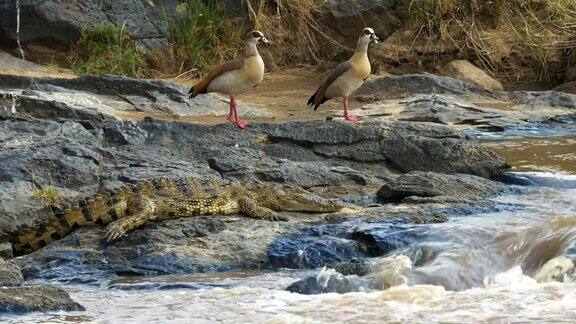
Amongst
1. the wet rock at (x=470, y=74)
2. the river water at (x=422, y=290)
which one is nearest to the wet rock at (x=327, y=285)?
the river water at (x=422, y=290)

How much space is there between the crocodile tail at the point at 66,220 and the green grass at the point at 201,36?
904 centimetres

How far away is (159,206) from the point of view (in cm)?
768

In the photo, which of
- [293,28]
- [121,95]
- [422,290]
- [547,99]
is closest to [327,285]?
[422,290]

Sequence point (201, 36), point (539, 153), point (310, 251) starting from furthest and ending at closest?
point (201, 36) → point (539, 153) → point (310, 251)

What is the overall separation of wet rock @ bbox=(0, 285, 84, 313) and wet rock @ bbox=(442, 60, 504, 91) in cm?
1019

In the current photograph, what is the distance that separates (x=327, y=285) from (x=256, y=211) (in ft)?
4.72

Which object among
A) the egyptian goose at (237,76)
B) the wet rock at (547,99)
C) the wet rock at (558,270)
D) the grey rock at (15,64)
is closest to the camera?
the wet rock at (558,270)

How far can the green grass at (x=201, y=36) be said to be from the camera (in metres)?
16.6

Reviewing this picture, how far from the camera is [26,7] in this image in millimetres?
16031

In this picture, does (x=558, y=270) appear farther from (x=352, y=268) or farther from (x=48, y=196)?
(x=48, y=196)

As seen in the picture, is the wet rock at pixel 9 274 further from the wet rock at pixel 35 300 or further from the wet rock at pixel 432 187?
the wet rock at pixel 432 187

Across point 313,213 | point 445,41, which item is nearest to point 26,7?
point 445,41

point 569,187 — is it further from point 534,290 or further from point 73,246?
point 73,246

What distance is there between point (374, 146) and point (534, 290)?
3258 millimetres
